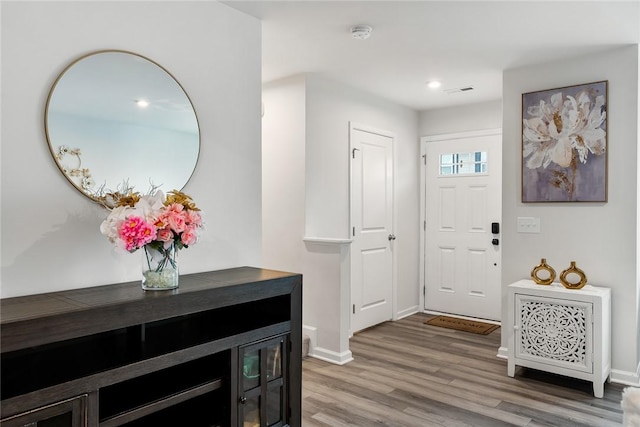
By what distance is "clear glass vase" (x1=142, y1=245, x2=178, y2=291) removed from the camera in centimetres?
188

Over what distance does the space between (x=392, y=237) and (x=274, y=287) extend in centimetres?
290

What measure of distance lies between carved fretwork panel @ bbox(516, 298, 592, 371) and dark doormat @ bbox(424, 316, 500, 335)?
1.21 metres

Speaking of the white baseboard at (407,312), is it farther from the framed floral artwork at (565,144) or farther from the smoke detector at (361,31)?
the smoke detector at (361,31)

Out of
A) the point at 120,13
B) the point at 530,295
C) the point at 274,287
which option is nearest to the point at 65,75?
the point at 120,13

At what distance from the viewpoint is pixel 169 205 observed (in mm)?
1881

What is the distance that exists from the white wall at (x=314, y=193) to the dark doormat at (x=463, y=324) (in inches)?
58.6

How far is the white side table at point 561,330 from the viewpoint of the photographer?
9.74 ft

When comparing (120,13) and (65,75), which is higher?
(120,13)

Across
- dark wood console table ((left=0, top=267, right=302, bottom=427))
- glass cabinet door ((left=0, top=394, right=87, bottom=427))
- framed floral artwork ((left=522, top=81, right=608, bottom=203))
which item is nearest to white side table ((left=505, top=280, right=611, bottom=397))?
framed floral artwork ((left=522, top=81, right=608, bottom=203))

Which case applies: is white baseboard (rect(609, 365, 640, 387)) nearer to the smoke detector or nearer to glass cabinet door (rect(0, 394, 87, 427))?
the smoke detector

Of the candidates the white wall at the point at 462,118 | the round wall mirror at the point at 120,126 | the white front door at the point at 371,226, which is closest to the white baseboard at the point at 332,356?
the white front door at the point at 371,226

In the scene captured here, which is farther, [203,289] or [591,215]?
[591,215]

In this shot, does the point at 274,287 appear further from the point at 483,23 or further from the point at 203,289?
the point at 483,23

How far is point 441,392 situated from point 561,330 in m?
0.93
